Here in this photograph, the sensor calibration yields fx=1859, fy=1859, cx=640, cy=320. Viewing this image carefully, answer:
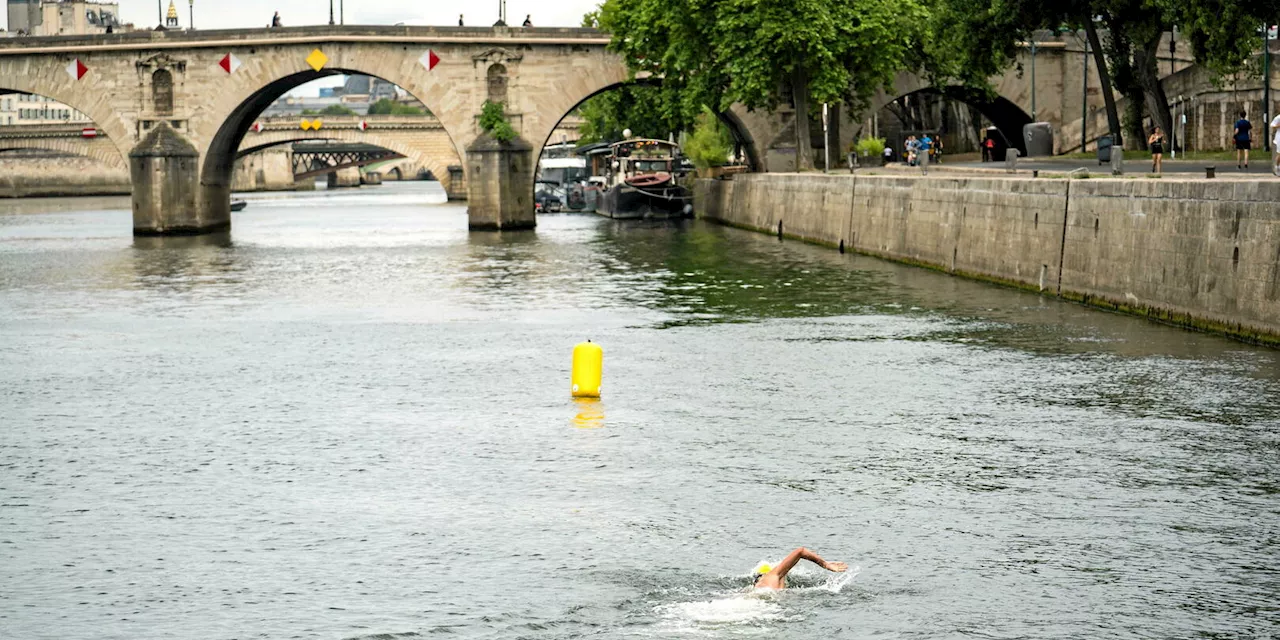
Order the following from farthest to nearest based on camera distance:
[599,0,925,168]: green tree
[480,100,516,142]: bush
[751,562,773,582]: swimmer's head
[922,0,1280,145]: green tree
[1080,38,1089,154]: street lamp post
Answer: [480,100,516,142]: bush, [1080,38,1089,154]: street lamp post, [599,0,925,168]: green tree, [922,0,1280,145]: green tree, [751,562,773,582]: swimmer's head

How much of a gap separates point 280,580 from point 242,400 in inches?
378

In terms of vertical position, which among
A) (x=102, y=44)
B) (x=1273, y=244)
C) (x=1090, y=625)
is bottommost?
(x=1090, y=625)

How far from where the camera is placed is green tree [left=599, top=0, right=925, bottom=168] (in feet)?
196

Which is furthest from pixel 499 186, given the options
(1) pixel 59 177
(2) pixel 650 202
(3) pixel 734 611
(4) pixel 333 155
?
(4) pixel 333 155

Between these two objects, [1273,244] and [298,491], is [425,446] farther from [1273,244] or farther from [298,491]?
[1273,244]

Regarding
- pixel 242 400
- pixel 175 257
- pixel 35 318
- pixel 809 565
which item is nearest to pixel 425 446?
pixel 242 400

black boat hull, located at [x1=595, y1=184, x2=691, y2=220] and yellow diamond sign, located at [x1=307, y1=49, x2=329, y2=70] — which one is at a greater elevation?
yellow diamond sign, located at [x1=307, y1=49, x2=329, y2=70]

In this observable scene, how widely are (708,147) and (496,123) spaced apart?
13.7 m

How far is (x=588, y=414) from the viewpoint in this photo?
21.9 meters

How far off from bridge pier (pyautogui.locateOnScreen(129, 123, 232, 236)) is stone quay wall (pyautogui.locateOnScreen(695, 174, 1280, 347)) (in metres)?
28.5

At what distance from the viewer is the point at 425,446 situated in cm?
1980

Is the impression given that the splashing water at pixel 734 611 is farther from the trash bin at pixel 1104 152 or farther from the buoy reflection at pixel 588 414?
the trash bin at pixel 1104 152

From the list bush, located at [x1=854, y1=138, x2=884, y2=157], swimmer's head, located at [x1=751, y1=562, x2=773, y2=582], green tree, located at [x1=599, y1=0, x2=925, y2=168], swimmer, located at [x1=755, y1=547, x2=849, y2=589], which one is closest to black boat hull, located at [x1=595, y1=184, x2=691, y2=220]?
bush, located at [x1=854, y1=138, x2=884, y2=157]

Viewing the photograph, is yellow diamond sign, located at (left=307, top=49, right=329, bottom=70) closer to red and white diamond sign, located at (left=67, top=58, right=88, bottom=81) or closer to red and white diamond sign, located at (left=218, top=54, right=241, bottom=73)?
red and white diamond sign, located at (left=218, top=54, right=241, bottom=73)
